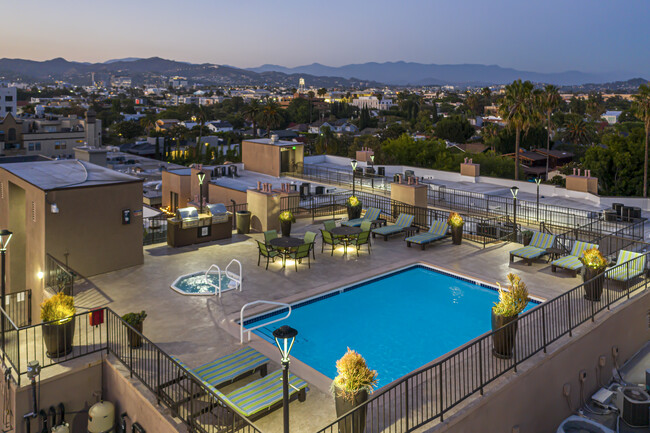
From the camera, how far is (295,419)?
712 cm

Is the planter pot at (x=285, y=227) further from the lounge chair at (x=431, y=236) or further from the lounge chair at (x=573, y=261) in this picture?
the lounge chair at (x=573, y=261)

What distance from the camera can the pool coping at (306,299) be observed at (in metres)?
8.41

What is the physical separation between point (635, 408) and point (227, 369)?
25.5 ft

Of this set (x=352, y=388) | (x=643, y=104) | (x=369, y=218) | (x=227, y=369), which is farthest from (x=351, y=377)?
(x=643, y=104)

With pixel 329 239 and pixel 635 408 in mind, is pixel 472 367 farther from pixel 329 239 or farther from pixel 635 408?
pixel 329 239

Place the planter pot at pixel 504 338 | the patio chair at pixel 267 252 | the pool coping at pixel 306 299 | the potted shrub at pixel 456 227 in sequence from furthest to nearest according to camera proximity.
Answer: the potted shrub at pixel 456 227 → the patio chair at pixel 267 252 → the planter pot at pixel 504 338 → the pool coping at pixel 306 299

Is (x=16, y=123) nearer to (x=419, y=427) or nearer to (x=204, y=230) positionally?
(x=204, y=230)

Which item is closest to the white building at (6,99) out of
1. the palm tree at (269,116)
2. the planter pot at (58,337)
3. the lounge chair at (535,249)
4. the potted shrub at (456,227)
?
the palm tree at (269,116)

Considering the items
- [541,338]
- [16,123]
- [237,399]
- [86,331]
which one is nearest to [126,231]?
[86,331]

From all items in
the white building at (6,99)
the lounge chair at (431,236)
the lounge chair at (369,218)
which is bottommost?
the lounge chair at (431,236)

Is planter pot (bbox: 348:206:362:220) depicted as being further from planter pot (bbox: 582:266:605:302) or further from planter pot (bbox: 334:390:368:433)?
planter pot (bbox: 334:390:368:433)

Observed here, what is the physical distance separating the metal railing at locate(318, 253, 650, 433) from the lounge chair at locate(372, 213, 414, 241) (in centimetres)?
697

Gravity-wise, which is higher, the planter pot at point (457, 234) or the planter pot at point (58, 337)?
the planter pot at point (457, 234)

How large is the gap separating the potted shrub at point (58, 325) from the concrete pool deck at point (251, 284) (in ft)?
4.95
